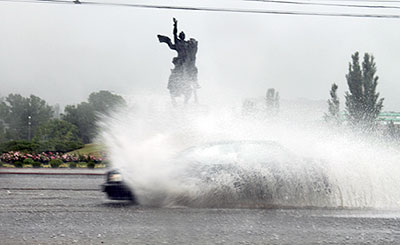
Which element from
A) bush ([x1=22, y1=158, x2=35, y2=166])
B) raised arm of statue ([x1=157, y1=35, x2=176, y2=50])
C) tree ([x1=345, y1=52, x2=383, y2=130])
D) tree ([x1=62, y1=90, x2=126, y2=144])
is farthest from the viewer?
tree ([x1=62, y1=90, x2=126, y2=144])

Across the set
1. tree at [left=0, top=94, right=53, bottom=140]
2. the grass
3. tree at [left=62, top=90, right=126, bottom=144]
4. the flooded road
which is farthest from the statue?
tree at [left=0, top=94, right=53, bottom=140]

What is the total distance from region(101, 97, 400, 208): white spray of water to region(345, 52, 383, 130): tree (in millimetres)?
33741

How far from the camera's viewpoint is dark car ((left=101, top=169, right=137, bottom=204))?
24.9 feet

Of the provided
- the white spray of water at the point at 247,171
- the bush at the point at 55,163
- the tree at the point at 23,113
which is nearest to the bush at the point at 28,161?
the bush at the point at 55,163

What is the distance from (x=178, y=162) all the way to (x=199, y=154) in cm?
44

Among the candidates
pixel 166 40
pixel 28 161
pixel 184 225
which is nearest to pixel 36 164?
pixel 28 161

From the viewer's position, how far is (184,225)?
18.8 ft

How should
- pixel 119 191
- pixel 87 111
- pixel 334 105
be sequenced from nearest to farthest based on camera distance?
pixel 119 191 → pixel 334 105 → pixel 87 111

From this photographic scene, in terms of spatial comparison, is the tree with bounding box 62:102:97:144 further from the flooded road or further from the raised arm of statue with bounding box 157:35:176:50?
the flooded road

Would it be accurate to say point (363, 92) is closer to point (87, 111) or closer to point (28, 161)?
point (28, 161)

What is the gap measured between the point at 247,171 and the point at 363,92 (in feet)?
121

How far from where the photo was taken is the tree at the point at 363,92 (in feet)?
132

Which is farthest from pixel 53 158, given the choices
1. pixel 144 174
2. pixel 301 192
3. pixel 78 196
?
pixel 301 192

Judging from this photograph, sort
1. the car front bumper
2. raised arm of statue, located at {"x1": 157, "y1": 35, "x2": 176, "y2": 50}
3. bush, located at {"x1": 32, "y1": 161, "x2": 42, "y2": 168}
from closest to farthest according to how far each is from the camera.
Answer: the car front bumper → bush, located at {"x1": 32, "y1": 161, "x2": 42, "y2": 168} → raised arm of statue, located at {"x1": 157, "y1": 35, "x2": 176, "y2": 50}
